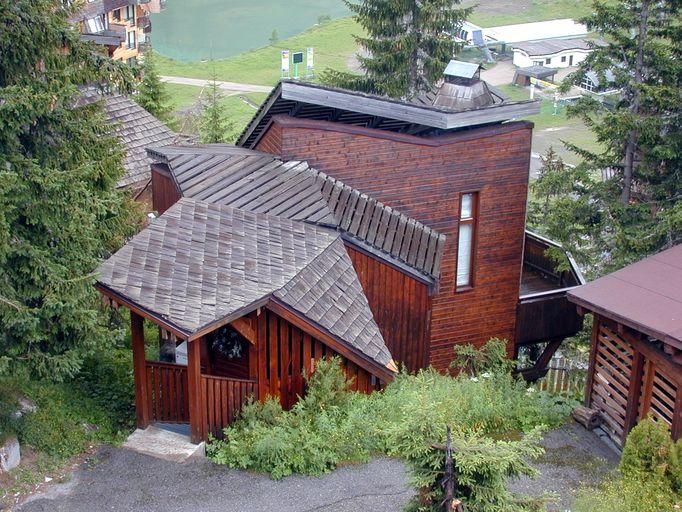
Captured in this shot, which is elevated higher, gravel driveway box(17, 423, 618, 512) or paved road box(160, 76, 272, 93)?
gravel driveway box(17, 423, 618, 512)

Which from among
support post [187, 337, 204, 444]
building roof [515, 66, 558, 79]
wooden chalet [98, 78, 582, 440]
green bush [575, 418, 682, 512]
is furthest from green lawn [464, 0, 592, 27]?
green bush [575, 418, 682, 512]

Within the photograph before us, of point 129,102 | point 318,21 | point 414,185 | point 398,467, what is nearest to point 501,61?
point 318,21

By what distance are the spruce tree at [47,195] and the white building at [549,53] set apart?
65736mm

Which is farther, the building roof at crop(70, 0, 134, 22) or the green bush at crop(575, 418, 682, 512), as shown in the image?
the building roof at crop(70, 0, 134, 22)

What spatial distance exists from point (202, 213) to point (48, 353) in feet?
12.3

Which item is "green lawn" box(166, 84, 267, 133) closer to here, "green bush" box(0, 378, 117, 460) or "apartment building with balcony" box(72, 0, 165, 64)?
"apartment building with balcony" box(72, 0, 165, 64)

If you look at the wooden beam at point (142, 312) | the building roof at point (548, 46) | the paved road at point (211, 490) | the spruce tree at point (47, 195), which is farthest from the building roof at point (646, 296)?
the building roof at point (548, 46)

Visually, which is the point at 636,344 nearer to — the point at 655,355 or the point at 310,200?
the point at 655,355

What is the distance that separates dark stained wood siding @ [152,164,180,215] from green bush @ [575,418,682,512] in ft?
30.5

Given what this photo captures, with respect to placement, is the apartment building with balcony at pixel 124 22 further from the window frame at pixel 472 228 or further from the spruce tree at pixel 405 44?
the window frame at pixel 472 228

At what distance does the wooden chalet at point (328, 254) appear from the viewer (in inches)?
455

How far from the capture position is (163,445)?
11469 mm

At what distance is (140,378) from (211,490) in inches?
92.4

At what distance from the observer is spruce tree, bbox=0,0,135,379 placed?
10023mm
